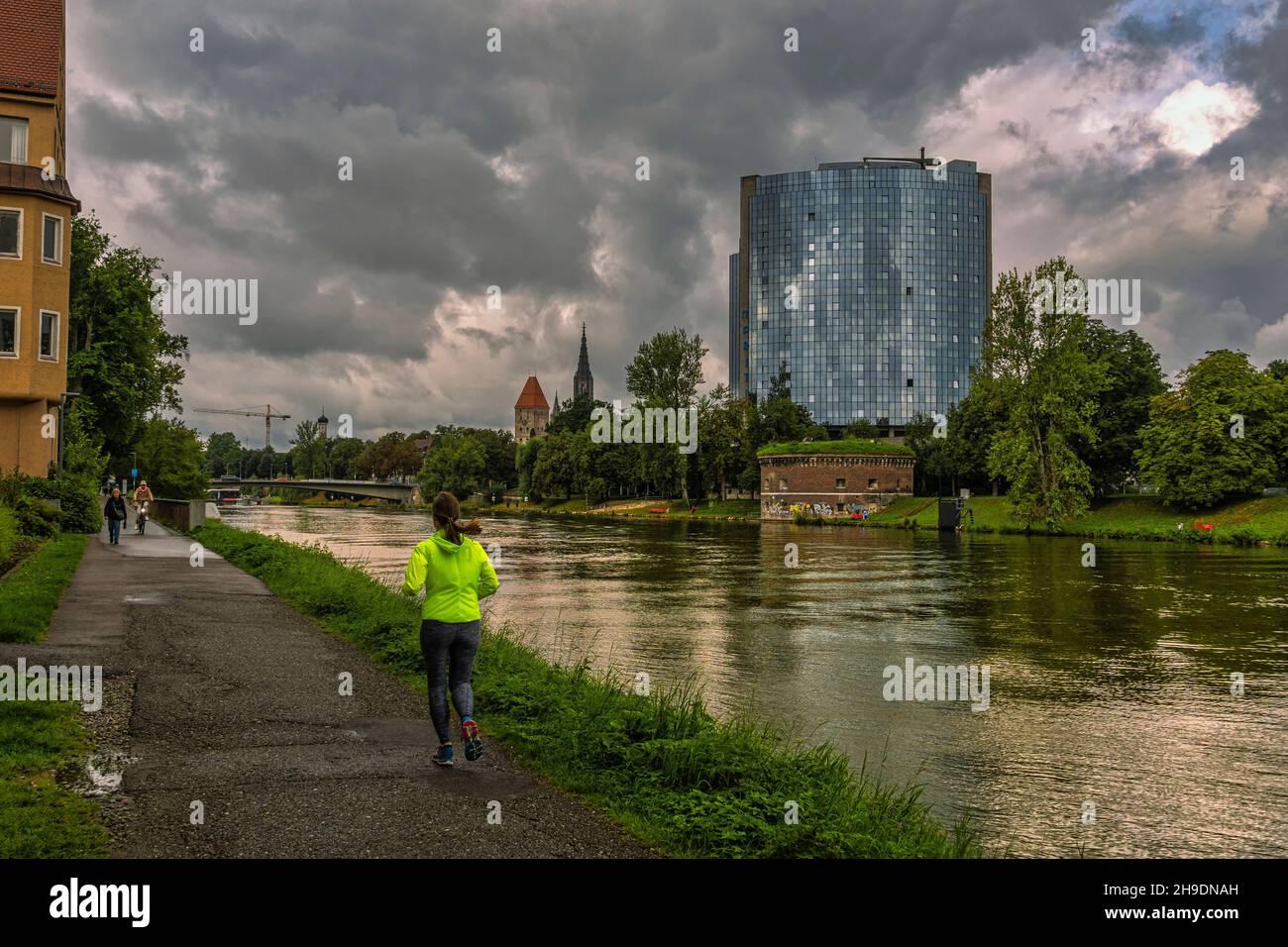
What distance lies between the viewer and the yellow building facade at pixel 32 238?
33062mm

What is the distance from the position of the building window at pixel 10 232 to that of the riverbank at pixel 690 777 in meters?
29.0

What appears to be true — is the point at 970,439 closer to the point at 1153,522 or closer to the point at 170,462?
the point at 1153,522

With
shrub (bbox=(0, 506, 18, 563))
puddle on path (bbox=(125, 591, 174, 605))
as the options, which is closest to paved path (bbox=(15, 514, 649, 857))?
puddle on path (bbox=(125, 591, 174, 605))

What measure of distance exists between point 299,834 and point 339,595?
12.0m

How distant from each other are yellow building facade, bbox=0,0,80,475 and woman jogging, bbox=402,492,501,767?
31471mm

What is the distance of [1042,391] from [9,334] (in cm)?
5853

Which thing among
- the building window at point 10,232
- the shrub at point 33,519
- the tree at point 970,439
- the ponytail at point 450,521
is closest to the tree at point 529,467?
the tree at point 970,439

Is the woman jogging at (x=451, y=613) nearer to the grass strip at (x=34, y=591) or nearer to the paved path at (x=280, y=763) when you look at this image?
the paved path at (x=280, y=763)

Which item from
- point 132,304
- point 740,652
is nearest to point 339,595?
point 740,652

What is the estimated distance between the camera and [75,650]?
12312 mm

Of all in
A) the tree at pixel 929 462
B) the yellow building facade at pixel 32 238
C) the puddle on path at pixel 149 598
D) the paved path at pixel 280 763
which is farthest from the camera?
the tree at pixel 929 462

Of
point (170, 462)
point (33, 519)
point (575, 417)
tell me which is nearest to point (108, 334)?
point (33, 519)

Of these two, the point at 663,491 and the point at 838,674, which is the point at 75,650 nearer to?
the point at 838,674

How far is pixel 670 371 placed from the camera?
10706cm
